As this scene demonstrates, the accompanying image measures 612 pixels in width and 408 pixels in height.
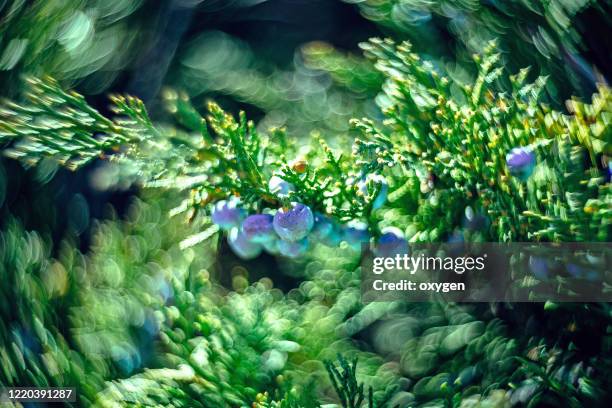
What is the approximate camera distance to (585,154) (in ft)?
0.86

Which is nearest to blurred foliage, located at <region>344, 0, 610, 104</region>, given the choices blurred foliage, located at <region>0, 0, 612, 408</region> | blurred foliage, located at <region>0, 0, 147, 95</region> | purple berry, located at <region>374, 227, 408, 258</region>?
blurred foliage, located at <region>0, 0, 612, 408</region>

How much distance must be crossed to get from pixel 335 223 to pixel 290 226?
0.02m

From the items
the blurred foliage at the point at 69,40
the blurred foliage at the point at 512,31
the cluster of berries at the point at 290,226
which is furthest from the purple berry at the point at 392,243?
the blurred foliage at the point at 69,40

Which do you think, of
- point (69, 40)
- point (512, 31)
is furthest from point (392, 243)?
point (69, 40)

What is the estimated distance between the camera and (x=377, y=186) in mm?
258

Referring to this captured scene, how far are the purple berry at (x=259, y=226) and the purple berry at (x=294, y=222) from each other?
1 cm

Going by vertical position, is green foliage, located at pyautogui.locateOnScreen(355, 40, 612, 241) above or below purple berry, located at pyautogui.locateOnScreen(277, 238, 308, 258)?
above

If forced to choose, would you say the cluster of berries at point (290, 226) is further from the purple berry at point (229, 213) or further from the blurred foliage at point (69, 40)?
the blurred foliage at point (69, 40)

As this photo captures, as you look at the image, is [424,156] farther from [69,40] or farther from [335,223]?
[69,40]

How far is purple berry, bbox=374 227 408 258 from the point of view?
0.27 meters

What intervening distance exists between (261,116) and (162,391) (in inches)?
10.3

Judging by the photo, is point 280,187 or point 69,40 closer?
point 280,187

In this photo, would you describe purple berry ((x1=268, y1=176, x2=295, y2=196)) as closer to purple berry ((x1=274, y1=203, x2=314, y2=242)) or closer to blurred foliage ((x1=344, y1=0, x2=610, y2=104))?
purple berry ((x1=274, y1=203, x2=314, y2=242))

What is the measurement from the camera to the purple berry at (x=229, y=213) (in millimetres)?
276
